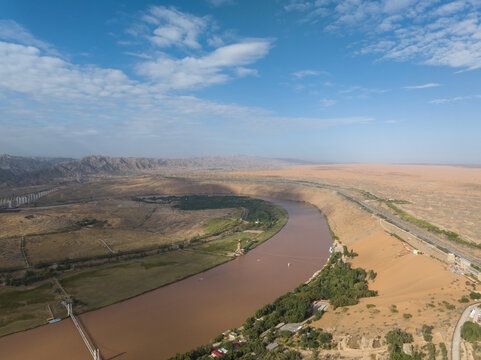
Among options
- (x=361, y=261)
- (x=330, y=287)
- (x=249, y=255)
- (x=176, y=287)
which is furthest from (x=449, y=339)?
(x=249, y=255)

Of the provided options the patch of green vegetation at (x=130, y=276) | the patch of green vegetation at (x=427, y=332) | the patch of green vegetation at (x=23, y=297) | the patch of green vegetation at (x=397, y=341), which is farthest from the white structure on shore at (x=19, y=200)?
the patch of green vegetation at (x=427, y=332)

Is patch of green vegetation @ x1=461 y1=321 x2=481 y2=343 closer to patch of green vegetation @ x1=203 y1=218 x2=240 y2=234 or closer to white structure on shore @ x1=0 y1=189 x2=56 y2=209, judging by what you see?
patch of green vegetation @ x1=203 y1=218 x2=240 y2=234

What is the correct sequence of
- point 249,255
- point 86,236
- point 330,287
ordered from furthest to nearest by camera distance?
point 86,236, point 249,255, point 330,287

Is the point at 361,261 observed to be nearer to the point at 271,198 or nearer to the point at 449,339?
the point at 449,339

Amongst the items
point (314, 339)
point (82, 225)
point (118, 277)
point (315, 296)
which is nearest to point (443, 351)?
point (314, 339)

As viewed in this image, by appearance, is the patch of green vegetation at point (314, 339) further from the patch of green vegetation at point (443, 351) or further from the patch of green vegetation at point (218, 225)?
the patch of green vegetation at point (218, 225)

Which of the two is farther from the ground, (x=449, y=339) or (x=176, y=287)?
(x=449, y=339)
